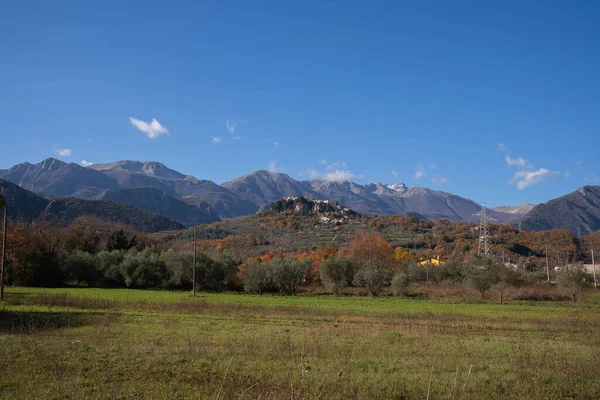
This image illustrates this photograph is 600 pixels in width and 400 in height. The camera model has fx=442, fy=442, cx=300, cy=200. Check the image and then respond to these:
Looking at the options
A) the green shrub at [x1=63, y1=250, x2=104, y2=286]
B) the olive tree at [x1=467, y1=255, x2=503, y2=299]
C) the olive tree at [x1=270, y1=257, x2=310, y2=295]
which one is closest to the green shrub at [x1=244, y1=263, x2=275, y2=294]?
the olive tree at [x1=270, y1=257, x2=310, y2=295]

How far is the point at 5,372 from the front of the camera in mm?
12523

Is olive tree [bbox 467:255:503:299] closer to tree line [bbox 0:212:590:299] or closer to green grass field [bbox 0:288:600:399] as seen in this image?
tree line [bbox 0:212:590:299]

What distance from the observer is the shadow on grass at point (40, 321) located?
838 inches

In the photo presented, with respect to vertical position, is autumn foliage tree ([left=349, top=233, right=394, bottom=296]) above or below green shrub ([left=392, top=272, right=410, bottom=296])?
above

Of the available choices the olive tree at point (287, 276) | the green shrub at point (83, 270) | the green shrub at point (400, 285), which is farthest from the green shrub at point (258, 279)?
the green shrub at point (83, 270)

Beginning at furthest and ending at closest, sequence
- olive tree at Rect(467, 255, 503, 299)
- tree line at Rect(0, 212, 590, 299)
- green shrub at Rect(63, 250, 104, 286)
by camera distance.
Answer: green shrub at Rect(63, 250, 104, 286) < tree line at Rect(0, 212, 590, 299) < olive tree at Rect(467, 255, 503, 299)

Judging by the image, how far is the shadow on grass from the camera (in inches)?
838

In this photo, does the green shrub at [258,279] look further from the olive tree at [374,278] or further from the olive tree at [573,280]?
the olive tree at [573,280]

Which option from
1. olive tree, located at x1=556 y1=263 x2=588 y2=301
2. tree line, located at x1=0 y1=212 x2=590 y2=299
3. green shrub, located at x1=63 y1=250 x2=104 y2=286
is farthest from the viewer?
green shrub, located at x1=63 y1=250 x2=104 y2=286

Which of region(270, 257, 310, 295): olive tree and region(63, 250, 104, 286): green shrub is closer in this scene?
region(270, 257, 310, 295): olive tree

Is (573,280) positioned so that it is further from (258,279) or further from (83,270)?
(83,270)

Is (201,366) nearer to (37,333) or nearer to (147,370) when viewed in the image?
(147,370)

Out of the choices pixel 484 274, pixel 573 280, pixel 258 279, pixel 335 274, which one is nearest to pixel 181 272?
pixel 258 279

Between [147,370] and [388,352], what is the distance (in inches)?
361
